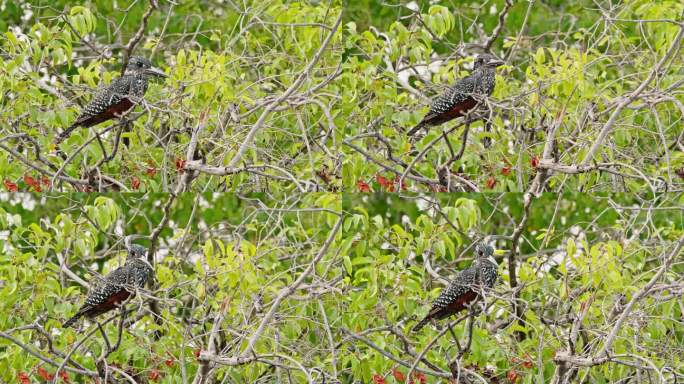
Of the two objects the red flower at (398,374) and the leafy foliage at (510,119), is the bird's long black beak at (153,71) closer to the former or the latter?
the leafy foliage at (510,119)

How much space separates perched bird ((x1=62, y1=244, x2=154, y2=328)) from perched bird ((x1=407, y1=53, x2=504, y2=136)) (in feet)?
4.35

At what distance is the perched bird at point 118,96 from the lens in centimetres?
523

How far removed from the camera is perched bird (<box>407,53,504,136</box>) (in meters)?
5.15

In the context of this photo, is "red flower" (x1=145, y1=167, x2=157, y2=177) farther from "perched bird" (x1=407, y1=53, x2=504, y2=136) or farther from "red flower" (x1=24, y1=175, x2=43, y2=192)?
"perched bird" (x1=407, y1=53, x2=504, y2=136)

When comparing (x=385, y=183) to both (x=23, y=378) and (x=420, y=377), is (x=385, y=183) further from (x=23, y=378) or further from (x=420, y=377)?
(x=23, y=378)

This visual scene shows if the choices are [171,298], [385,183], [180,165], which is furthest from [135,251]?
[385,183]

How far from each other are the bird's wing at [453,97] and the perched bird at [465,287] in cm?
60

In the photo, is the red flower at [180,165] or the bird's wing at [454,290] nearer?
Answer: the bird's wing at [454,290]

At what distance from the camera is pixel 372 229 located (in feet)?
17.3

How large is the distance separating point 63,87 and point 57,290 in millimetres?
1157

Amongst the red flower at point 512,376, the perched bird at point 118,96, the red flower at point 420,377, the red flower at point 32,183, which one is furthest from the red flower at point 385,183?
the red flower at point 32,183

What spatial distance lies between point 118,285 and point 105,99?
82 cm

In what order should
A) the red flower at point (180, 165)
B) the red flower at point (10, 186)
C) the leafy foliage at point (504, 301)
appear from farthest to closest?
1. the red flower at point (10, 186)
2. the red flower at point (180, 165)
3. the leafy foliage at point (504, 301)

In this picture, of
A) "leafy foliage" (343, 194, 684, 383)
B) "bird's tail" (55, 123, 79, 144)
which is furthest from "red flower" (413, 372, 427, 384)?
"bird's tail" (55, 123, 79, 144)
